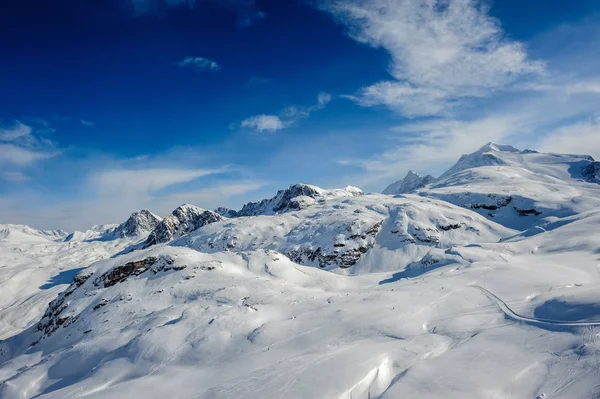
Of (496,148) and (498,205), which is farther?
(496,148)

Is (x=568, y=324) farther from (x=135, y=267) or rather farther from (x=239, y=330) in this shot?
(x=135, y=267)

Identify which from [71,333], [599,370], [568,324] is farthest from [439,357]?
[71,333]

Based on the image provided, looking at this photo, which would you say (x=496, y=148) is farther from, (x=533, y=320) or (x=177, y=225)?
(x=533, y=320)

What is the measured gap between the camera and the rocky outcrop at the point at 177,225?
17675cm

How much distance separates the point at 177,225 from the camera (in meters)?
190

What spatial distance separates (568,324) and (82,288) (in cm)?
5564

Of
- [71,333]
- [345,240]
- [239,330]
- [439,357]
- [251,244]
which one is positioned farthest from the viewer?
[251,244]

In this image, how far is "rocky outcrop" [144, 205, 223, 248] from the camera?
176750 mm

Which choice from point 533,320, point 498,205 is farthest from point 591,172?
point 533,320

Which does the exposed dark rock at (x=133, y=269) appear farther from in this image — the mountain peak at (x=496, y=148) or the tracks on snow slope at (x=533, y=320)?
the mountain peak at (x=496, y=148)

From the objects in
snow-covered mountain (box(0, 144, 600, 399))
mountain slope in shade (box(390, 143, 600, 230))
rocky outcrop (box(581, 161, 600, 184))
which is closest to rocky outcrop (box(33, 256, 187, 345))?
snow-covered mountain (box(0, 144, 600, 399))

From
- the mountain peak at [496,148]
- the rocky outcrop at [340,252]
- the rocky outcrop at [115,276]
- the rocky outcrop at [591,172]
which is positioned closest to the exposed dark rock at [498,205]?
the rocky outcrop at [340,252]

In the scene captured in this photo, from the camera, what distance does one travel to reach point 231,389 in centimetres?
1608

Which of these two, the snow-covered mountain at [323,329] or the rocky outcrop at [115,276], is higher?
the rocky outcrop at [115,276]
